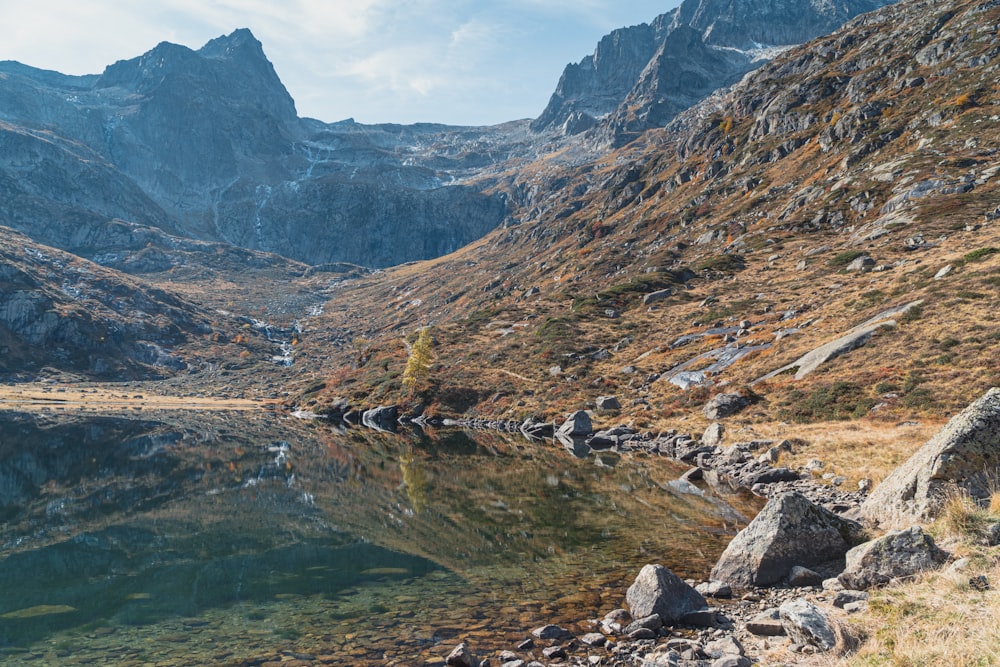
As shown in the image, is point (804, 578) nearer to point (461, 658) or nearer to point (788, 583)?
point (788, 583)

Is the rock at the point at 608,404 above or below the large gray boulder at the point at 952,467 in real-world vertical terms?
below

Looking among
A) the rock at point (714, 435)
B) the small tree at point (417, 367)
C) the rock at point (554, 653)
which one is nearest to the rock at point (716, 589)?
the rock at point (554, 653)

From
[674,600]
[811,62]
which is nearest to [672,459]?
[674,600]

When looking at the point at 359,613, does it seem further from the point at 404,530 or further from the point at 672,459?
the point at 672,459

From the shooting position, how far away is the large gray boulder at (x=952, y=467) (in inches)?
607

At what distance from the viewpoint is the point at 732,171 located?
17175 cm

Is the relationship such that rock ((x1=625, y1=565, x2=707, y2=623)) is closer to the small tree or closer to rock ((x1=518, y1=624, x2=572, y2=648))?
rock ((x1=518, y1=624, x2=572, y2=648))

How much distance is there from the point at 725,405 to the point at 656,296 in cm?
6206

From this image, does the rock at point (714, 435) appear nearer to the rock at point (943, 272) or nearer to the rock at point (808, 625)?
the rock at point (943, 272)

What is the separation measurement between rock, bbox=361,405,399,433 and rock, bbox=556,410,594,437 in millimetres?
37740

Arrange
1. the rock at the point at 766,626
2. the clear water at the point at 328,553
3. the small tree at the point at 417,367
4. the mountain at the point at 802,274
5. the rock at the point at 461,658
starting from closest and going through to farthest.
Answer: the rock at the point at 766,626, the rock at the point at 461,658, the clear water at the point at 328,553, the mountain at the point at 802,274, the small tree at the point at 417,367

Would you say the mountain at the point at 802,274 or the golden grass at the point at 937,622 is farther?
the mountain at the point at 802,274

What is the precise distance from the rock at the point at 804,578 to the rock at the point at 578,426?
147 feet

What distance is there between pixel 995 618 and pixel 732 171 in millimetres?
187606
